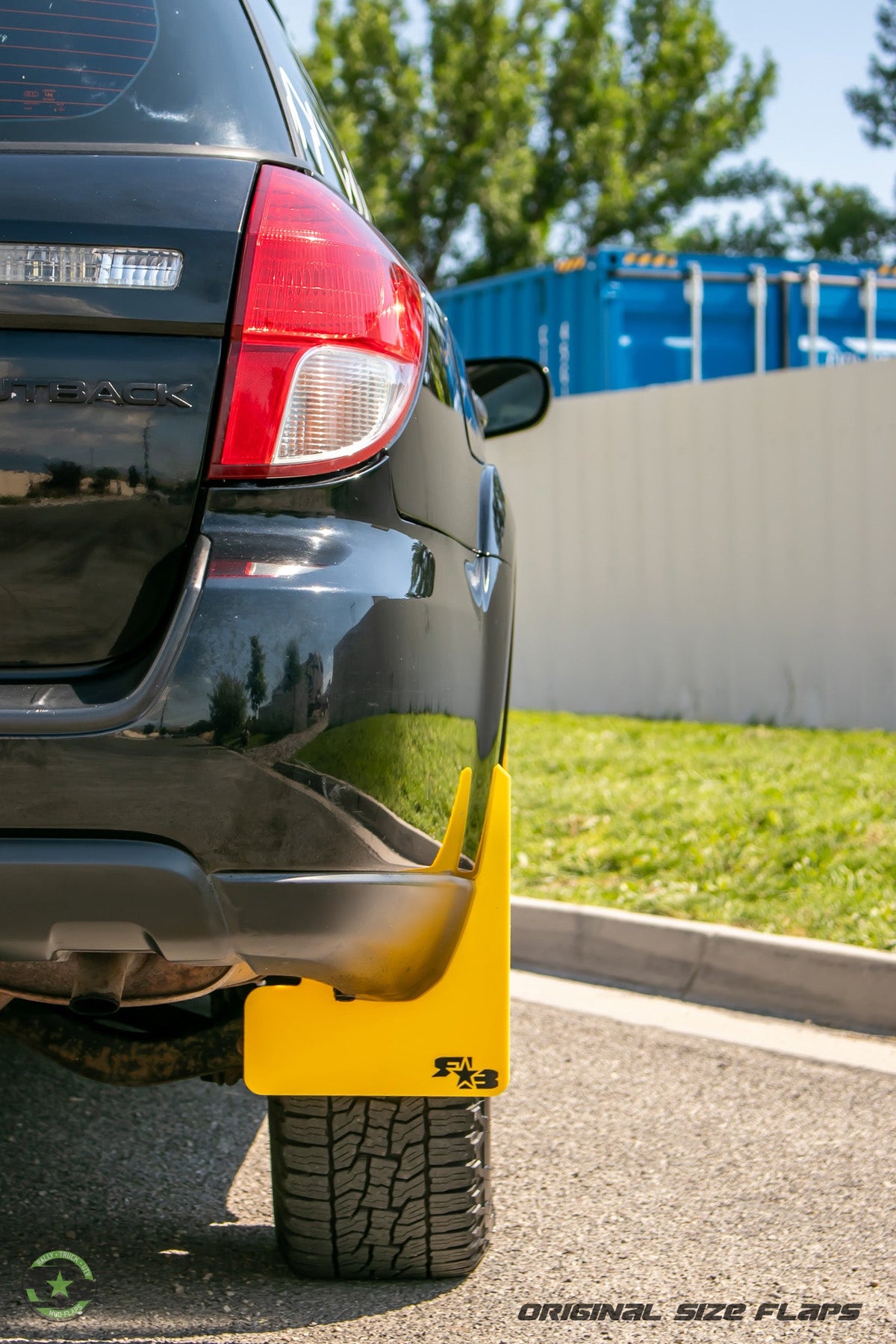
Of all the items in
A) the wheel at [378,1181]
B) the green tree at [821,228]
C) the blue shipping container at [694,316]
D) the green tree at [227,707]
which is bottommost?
the wheel at [378,1181]

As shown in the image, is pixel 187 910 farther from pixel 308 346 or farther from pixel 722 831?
pixel 722 831

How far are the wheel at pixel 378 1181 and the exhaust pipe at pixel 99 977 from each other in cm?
42

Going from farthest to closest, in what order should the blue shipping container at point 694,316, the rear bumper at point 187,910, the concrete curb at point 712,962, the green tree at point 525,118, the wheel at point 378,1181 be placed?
the green tree at point 525,118 → the blue shipping container at point 694,316 → the concrete curb at point 712,962 → the wheel at point 378,1181 → the rear bumper at point 187,910

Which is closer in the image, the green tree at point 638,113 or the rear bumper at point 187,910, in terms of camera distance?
the rear bumper at point 187,910

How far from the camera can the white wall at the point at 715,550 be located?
8.30m

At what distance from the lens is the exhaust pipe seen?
1746 millimetres

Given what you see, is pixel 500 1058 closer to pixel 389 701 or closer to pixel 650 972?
pixel 389 701

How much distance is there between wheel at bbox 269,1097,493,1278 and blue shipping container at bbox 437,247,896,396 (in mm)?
9155

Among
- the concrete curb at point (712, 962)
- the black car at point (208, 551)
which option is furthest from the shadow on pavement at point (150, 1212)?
the concrete curb at point (712, 962)

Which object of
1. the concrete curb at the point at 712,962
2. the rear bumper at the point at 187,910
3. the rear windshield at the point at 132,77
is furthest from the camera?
the concrete curb at the point at 712,962

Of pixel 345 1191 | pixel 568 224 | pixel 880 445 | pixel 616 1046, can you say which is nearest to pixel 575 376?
pixel 880 445

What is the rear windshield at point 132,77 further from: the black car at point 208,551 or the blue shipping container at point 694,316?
the blue shipping container at point 694,316

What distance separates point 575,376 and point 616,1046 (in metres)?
8.18

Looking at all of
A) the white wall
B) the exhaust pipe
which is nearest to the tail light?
the exhaust pipe
